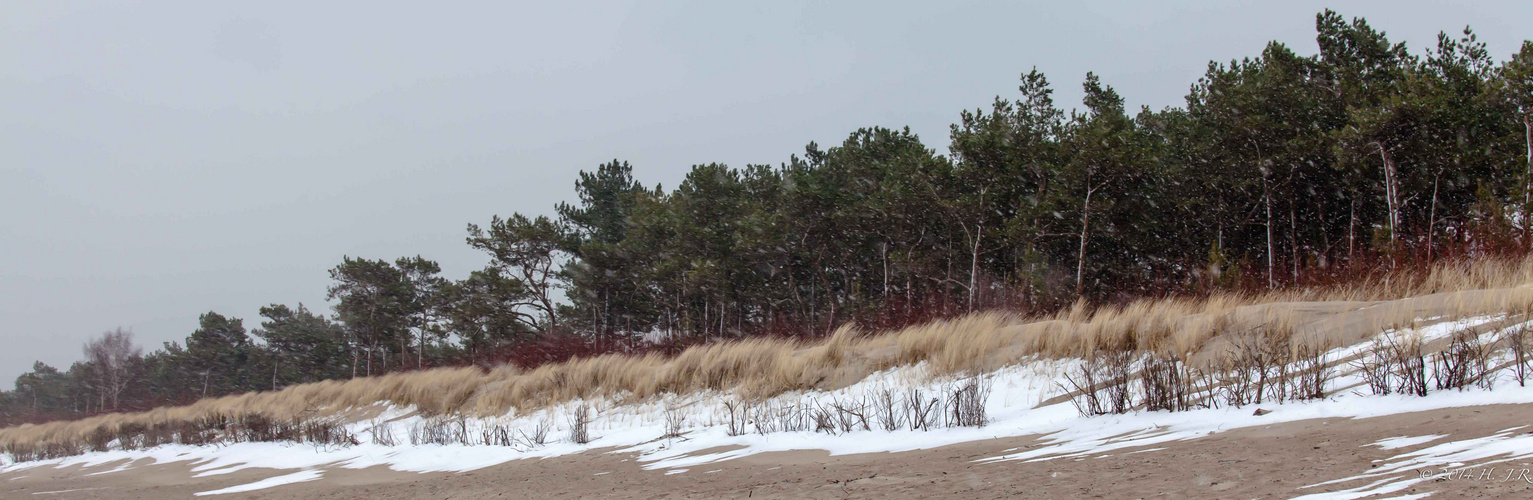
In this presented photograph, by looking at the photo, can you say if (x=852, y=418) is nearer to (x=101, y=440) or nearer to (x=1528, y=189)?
(x=1528, y=189)

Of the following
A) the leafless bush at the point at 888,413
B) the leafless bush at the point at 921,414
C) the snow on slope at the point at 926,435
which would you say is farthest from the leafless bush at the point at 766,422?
the leafless bush at the point at 921,414

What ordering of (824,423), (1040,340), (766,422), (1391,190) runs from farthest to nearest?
(1391,190)
(1040,340)
(766,422)
(824,423)

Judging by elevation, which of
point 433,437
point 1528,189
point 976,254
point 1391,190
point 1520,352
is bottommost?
point 433,437

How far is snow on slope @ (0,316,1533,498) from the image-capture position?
5227mm

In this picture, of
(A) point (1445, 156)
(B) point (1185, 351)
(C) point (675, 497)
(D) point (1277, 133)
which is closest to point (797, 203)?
(D) point (1277, 133)

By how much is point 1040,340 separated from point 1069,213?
50.2 feet

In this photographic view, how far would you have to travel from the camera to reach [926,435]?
7121 mm

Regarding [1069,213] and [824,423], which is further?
[1069,213]

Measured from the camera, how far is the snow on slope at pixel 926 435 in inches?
206

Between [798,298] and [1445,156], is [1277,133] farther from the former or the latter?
[798,298]

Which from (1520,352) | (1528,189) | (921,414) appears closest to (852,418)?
(921,414)

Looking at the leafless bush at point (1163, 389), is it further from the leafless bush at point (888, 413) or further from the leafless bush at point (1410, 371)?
the leafless bush at point (888, 413)

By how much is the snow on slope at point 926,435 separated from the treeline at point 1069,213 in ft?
19.2

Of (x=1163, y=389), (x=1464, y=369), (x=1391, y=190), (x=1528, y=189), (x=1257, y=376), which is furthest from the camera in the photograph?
(x=1391, y=190)
